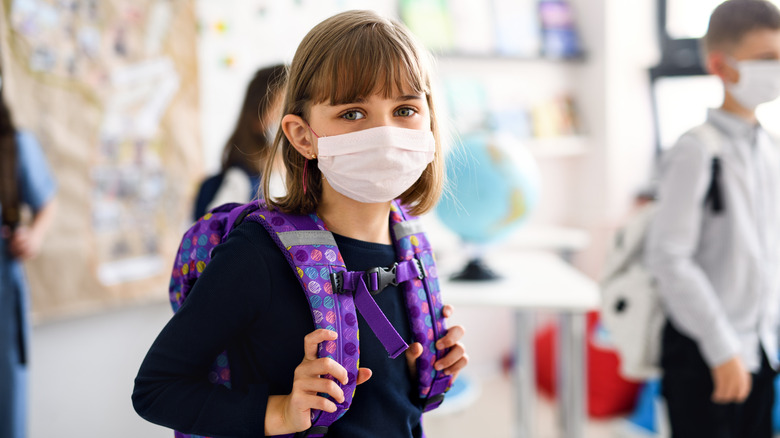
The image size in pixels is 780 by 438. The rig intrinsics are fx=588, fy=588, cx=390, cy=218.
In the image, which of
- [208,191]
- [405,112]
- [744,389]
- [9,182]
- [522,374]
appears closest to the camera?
[405,112]

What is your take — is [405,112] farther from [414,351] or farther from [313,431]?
[313,431]

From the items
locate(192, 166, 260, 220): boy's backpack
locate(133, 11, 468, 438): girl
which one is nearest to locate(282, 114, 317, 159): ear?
locate(133, 11, 468, 438): girl

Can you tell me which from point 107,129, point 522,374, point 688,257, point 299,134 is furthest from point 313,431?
point 107,129

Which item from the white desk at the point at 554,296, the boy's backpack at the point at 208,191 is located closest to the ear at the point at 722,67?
the white desk at the point at 554,296

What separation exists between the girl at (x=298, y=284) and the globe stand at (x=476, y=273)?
973mm

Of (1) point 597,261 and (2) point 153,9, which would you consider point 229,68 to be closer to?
(2) point 153,9

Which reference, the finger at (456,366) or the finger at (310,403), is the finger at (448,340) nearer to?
the finger at (456,366)

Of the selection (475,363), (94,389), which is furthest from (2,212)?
(475,363)

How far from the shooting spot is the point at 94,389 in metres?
2.36

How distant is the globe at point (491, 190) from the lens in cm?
176

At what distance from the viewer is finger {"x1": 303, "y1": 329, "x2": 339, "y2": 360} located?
0.76 meters

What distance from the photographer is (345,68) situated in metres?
0.80

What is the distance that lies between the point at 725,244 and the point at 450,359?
903 mm

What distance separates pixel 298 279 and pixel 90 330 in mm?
1944
